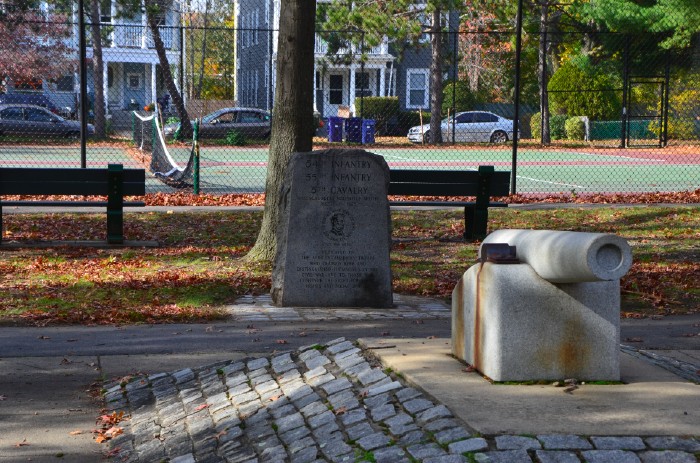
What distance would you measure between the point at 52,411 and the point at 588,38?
150ft

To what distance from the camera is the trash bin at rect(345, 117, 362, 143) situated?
3947 cm

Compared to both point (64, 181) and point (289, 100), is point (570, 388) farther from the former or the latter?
point (64, 181)

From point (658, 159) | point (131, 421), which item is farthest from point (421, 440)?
point (658, 159)

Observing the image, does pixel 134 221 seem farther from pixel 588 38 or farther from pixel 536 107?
pixel 536 107

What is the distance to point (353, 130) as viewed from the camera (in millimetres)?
39625

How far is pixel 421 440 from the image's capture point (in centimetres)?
520

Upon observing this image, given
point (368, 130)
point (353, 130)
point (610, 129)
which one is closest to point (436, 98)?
point (368, 130)

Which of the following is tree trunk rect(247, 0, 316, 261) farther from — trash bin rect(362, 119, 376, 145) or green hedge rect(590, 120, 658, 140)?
green hedge rect(590, 120, 658, 140)

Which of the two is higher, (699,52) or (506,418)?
(699,52)

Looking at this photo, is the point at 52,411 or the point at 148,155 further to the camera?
the point at 148,155

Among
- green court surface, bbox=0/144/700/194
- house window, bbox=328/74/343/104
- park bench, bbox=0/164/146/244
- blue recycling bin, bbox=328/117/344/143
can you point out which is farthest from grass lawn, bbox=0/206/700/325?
house window, bbox=328/74/343/104

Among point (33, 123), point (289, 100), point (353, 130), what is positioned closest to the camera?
point (289, 100)

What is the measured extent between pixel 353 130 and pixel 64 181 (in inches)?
1039

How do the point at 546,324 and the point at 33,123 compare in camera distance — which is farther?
the point at 33,123
